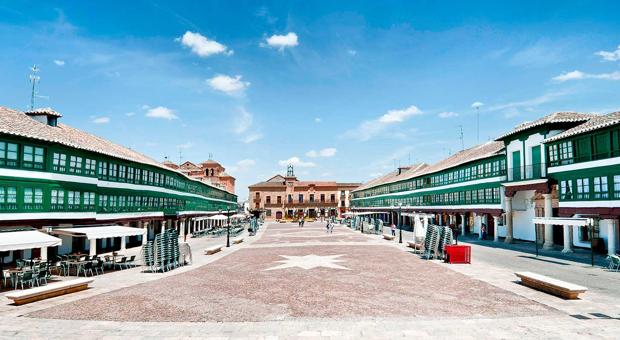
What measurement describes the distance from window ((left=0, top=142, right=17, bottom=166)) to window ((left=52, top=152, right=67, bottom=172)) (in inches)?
104

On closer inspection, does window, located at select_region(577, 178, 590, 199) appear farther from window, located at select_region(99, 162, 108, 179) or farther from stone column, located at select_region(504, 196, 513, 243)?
window, located at select_region(99, 162, 108, 179)

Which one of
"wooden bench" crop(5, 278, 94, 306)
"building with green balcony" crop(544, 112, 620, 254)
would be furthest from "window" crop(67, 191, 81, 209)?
"building with green balcony" crop(544, 112, 620, 254)

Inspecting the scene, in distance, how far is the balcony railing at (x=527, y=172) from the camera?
106 ft

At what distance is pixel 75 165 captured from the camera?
27.4 metres

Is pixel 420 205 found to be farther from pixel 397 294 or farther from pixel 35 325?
pixel 35 325

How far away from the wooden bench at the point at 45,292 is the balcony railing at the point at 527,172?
32.5 meters

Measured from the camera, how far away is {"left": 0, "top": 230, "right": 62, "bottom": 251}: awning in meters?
16.3

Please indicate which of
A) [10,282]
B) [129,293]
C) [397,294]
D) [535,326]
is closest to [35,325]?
[129,293]

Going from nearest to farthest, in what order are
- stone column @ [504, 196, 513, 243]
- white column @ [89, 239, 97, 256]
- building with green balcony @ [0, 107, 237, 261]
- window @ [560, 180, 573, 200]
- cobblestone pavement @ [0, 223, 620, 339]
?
cobblestone pavement @ [0, 223, 620, 339], building with green balcony @ [0, 107, 237, 261], window @ [560, 180, 573, 200], white column @ [89, 239, 97, 256], stone column @ [504, 196, 513, 243]

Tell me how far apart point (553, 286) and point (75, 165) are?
1125 inches

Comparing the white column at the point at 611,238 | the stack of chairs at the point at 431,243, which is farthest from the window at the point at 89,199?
the white column at the point at 611,238

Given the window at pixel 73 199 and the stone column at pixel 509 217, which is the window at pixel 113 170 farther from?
the stone column at pixel 509 217

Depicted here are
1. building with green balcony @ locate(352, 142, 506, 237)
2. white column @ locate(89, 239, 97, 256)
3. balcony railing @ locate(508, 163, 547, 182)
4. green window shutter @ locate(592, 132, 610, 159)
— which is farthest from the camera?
building with green balcony @ locate(352, 142, 506, 237)

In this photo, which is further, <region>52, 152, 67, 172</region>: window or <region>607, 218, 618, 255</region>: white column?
<region>607, 218, 618, 255</region>: white column
